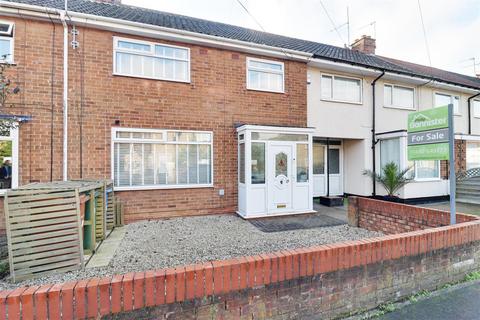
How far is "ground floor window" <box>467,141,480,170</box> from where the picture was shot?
12.0m

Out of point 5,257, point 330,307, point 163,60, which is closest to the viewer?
point 330,307

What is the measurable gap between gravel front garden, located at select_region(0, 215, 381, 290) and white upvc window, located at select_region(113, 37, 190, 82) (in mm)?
4215

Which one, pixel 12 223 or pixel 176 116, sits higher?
pixel 176 116

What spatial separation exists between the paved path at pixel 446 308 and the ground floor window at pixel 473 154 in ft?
39.9

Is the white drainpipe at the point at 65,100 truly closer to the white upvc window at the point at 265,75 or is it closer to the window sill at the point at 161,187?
the window sill at the point at 161,187

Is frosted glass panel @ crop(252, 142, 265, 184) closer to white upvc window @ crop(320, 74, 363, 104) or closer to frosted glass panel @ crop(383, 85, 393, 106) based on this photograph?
white upvc window @ crop(320, 74, 363, 104)

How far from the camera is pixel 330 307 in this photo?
7.98 feet

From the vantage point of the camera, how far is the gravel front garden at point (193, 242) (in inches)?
151

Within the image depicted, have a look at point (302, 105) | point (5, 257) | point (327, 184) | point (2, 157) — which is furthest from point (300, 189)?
point (2, 157)

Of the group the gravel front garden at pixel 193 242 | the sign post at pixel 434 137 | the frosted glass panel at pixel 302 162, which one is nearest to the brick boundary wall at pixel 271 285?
the sign post at pixel 434 137

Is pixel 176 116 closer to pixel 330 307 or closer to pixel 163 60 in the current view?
pixel 163 60

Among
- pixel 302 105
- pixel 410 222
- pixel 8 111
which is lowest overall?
pixel 410 222

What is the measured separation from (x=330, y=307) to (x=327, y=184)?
9.34 metres

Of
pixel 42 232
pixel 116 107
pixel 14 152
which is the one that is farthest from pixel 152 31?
pixel 42 232
